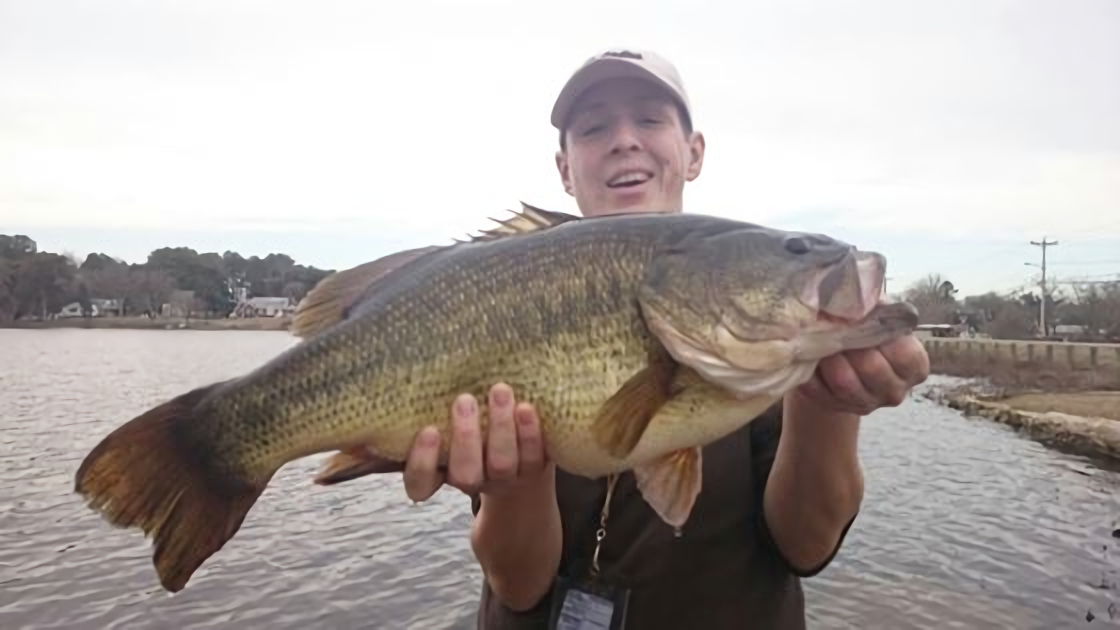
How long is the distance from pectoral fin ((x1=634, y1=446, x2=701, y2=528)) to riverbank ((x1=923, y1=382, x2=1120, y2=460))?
2286cm

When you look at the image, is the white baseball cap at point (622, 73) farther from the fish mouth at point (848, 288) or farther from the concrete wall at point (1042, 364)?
the concrete wall at point (1042, 364)

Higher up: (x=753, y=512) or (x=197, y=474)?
(x=197, y=474)

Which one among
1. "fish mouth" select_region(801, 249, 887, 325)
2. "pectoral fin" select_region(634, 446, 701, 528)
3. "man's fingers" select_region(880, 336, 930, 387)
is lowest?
"pectoral fin" select_region(634, 446, 701, 528)

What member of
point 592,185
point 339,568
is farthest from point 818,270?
point 339,568

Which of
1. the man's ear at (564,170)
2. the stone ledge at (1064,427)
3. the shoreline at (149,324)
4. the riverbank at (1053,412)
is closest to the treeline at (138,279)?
the shoreline at (149,324)

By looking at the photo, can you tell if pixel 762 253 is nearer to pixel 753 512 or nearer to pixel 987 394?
pixel 753 512

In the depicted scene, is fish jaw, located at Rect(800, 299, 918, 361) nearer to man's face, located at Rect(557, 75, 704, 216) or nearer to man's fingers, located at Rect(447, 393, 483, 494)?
man's fingers, located at Rect(447, 393, 483, 494)

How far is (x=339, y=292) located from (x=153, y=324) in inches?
4187

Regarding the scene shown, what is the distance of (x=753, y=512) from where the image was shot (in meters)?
2.94

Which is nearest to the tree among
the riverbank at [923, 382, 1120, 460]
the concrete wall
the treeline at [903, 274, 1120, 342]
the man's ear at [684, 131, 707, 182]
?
the treeline at [903, 274, 1120, 342]

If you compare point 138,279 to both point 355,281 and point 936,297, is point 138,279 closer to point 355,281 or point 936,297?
point 936,297

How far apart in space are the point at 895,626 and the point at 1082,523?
265 inches

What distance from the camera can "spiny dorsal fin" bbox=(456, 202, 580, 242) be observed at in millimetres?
2746

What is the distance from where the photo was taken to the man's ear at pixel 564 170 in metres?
3.98
